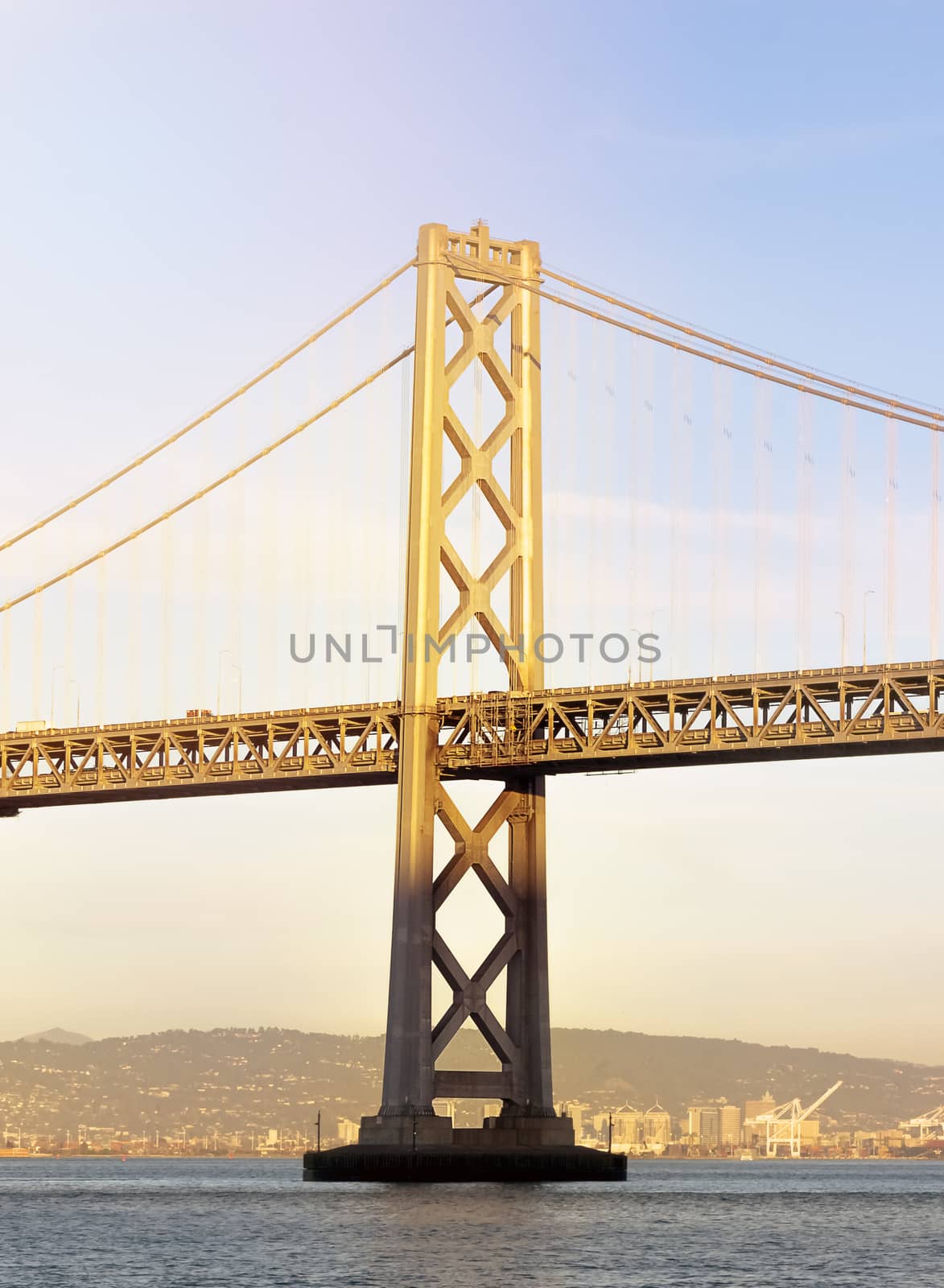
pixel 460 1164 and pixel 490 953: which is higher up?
pixel 490 953

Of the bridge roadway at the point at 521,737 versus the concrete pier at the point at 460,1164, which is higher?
the bridge roadway at the point at 521,737

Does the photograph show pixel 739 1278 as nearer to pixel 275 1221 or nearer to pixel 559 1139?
pixel 275 1221

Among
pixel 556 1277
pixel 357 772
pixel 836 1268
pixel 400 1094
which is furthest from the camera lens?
pixel 357 772

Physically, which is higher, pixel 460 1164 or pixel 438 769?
pixel 438 769

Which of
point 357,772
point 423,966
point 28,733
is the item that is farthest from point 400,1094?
point 28,733
